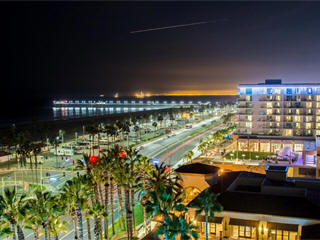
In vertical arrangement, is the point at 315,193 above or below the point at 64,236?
above

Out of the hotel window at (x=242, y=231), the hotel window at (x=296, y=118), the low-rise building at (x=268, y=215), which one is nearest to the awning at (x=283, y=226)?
the low-rise building at (x=268, y=215)

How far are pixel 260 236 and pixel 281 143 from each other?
66164mm

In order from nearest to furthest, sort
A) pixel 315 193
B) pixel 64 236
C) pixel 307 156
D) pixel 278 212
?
pixel 278 212
pixel 315 193
pixel 64 236
pixel 307 156

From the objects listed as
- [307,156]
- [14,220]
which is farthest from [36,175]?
[307,156]

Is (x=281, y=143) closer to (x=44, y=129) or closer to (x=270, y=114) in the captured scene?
(x=270, y=114)

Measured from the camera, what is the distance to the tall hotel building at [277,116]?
90656 millimetres

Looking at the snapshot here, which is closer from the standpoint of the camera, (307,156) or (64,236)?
(64,236)

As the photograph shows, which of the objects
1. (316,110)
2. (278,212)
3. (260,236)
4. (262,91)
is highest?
(262,91)

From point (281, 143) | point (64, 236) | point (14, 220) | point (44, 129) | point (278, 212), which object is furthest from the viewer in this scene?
point (44, 129)

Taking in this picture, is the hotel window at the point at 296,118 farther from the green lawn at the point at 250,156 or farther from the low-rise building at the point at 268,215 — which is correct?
the low-rise building at the point at 268,215

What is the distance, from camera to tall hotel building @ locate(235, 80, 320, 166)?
9066 centimetres

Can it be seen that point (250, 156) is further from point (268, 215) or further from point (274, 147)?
point (268, 215)

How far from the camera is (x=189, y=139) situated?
11062cm

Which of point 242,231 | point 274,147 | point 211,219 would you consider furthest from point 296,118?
point 211,219
